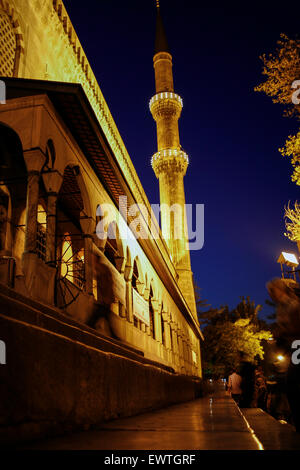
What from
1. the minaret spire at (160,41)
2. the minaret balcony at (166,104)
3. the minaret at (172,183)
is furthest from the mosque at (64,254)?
the minaret spire at (160,41)

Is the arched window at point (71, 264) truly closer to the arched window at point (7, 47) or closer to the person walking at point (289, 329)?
the arched window at point (7, 47)

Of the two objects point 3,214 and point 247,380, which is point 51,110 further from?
point 247,380

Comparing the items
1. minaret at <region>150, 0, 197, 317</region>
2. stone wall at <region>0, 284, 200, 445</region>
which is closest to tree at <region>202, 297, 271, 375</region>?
minaret at <region>150, 0, 197, 317</region>

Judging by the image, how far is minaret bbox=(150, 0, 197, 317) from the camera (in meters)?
35.7

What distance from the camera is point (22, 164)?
10.2 meters

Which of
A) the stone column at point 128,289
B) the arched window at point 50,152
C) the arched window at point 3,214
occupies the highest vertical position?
the arched window at point 50,152

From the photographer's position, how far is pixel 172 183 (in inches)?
1420

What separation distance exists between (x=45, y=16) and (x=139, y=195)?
321 inches

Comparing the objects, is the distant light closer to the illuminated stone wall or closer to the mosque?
the mosque

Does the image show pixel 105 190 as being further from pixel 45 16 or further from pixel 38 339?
pixel 38 339

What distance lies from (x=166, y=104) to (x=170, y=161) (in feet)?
20.7

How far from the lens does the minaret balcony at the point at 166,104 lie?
37.6 m

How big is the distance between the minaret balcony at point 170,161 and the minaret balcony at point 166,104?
454 centimetres
